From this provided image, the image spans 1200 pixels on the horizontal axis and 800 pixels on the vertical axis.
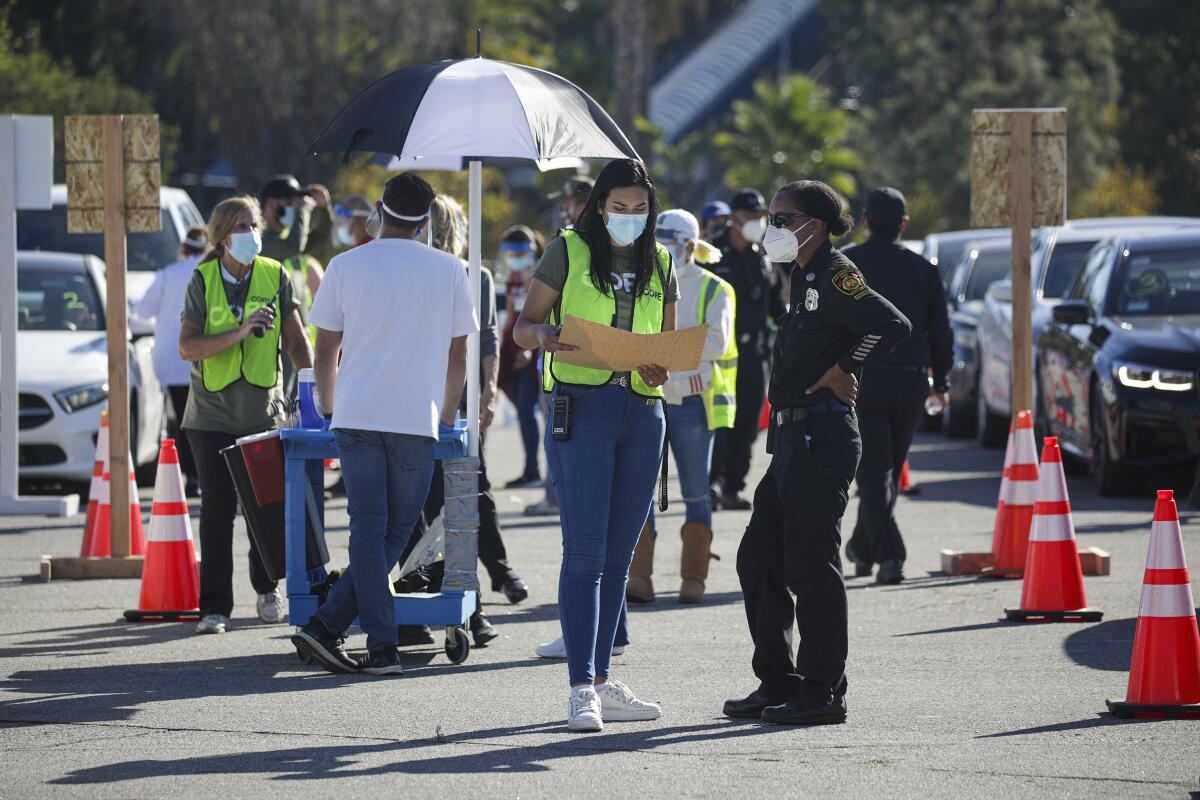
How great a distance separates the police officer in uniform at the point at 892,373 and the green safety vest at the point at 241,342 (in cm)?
321

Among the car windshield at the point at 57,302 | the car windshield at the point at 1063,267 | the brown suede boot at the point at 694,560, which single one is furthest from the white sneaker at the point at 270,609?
the car windshield at the point at 1063,267

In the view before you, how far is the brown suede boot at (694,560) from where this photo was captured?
10.6 m

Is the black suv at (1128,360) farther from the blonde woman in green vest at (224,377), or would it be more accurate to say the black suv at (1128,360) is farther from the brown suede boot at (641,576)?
the blonde woman in green vest at (224,377)

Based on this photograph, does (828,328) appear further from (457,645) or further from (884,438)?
(884,438)

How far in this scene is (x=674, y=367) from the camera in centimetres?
732

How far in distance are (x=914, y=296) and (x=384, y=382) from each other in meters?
3.85

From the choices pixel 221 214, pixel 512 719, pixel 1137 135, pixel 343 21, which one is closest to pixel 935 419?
pixel 221 214

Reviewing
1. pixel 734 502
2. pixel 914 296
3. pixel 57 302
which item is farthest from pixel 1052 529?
pixel 57 302

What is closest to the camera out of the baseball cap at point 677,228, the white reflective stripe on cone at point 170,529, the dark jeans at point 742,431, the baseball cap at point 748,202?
the white reflective stripe on cone at point 170,529

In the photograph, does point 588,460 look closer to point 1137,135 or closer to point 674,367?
point 674,367

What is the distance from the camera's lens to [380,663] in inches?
336

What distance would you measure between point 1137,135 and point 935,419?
931 inches

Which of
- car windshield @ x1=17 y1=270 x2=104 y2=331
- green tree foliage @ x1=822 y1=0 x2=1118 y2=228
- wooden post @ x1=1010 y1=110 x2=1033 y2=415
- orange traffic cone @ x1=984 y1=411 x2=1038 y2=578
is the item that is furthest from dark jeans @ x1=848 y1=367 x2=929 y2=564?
A: green tree foliage @ x1=822 y1=0 x2=1118 y2=228

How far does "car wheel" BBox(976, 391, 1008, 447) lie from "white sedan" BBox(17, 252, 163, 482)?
7.85 metres
